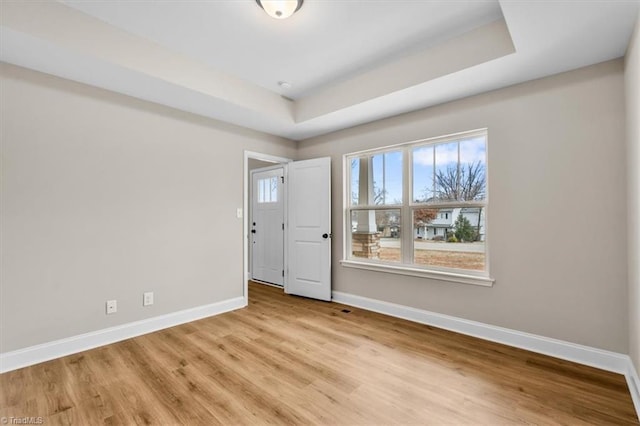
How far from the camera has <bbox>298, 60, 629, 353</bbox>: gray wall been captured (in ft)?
7.80

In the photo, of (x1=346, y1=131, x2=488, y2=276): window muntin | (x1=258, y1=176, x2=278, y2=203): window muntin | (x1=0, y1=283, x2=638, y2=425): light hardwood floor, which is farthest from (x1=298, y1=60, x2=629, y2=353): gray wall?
(x1=258, y1=176, x2=278, y2=203): window muntin

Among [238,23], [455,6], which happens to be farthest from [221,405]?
[455,6]

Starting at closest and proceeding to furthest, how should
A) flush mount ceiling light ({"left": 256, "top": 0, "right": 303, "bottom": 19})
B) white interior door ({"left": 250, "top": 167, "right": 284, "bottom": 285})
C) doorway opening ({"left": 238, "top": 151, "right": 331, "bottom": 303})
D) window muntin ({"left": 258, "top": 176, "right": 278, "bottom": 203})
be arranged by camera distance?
flush mount ceiling light ({"left": 256, "top": 0, "right": 303, "bottom": 19}), doorway opening ({"left": 238, "top": 151, "right": 331, "bottom": 303}), white interior door ({"left": 250, "top": 167, "right": 284, "bottom": 285}), window muntin ({"left": 258, "top": 176, "right": 278, "bottom": 203})

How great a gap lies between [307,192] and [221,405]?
3045 mm

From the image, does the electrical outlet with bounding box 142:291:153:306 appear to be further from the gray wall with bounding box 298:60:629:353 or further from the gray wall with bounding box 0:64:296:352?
the gray wall with bounding box 298:60:629:353

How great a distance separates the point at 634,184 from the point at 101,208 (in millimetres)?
4357

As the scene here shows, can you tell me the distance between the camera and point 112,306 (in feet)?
9.66

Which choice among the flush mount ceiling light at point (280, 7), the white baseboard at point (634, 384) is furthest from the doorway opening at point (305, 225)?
the white baseboard at point (634, 384)

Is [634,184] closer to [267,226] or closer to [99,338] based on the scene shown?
[99,338]

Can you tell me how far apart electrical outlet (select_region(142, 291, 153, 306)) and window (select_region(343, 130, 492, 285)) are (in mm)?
2403

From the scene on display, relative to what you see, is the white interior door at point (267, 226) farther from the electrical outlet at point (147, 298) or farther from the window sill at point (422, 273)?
the electrical outlet at point (147, 298)

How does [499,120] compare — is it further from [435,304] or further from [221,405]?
[221,405]

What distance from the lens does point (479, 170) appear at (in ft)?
10.3

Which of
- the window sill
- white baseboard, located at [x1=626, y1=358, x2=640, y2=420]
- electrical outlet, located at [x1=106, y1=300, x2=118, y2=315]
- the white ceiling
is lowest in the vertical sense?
white baseboard, located at [x1=626, y1=358, x2=640, y2=420]
